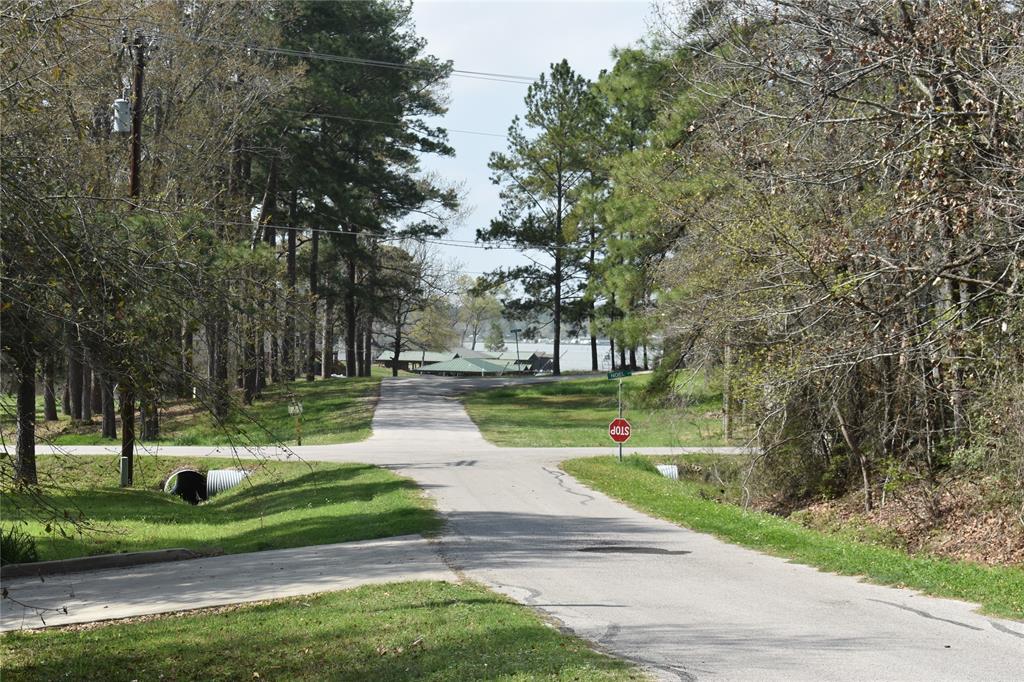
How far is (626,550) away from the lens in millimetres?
14641

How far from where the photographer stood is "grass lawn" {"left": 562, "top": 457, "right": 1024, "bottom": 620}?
37.6ft

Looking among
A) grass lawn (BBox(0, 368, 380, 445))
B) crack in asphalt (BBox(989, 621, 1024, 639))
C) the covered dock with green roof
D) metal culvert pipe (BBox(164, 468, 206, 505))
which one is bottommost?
metal culvert pipe (BBox(164, 468, 206, 505))

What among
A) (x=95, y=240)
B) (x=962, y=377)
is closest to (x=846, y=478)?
(x=962, y=377)

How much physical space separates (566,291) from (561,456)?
38069 mm

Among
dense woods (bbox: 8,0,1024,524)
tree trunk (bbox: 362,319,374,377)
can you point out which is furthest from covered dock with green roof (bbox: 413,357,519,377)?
dense woods (bbox: 8,0,1024,524)

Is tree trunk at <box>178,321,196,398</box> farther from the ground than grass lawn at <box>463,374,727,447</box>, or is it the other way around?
tree trunk at <box>178,321,196,398</box>

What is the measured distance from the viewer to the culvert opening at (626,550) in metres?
14.4

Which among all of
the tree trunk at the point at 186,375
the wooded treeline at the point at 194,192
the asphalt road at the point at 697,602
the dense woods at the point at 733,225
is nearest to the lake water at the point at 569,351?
the wooded treeline at the point at 194,192

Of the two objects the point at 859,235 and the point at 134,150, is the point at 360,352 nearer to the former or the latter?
the point at 134,150

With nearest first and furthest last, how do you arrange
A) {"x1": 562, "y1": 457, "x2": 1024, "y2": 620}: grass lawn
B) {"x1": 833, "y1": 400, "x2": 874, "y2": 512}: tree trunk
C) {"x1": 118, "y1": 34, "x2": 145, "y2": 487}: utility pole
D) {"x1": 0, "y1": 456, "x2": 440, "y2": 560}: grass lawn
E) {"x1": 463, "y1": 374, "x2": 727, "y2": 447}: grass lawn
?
{"x1": 562, "y1": 457, "x2": 1024, "y2": 620}: grass lawn < {"x1": 0, "y1": 456, "x2": 440, "y2": 560}: grass lawn < {"x1": 833, "y1": 400, "x2": 874, "y2": 512}: tree trunk < {"x1": 118, "y1": 34, "x2": 145, "y2": 487}: utility pole < {"x1": 463, "y1": 374, "x2": 727, "y2": 447}: grass lawn

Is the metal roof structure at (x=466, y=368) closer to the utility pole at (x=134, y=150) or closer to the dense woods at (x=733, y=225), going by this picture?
the dense woods at (x=733, y=225)

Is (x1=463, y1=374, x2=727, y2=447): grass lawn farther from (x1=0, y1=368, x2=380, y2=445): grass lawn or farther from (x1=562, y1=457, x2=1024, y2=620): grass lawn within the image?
(x1=0, y1=368, x2=380, y2=445): grass lawn

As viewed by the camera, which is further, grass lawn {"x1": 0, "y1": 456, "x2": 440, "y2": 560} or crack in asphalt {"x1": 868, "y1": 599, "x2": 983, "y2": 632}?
grass lawn {"x1": 0, "y1": 456, "x2": 440, "y2": 560}

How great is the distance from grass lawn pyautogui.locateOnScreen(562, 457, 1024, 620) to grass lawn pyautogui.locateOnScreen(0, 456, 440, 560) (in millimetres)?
4295
